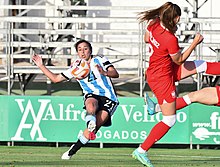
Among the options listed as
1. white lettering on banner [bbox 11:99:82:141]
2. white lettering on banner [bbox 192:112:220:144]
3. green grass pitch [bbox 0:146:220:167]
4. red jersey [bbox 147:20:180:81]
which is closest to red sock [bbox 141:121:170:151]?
red jersey [bbox 147:20:180:81]

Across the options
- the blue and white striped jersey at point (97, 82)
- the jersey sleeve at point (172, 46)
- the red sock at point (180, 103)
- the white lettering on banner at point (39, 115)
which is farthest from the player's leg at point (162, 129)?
the white lettering on banner at point (39, 115)

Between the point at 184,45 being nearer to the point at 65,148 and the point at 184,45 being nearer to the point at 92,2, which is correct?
the point at 65,148

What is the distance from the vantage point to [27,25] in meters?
26.0

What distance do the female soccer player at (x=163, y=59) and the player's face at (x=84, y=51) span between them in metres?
1.57

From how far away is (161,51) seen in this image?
441 inches

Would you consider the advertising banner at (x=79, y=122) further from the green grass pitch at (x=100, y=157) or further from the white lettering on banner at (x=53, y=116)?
the green grass pitch at (x=100, y=157)

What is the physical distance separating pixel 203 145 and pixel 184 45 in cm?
286

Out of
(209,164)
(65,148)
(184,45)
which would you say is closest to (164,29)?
(209,164)

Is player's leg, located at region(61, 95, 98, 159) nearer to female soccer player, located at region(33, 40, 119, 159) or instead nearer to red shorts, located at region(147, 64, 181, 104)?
female soccer player, located at region(33, 40, 119, 159)

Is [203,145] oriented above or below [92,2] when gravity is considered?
below

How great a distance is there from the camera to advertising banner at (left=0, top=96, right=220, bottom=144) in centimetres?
1755

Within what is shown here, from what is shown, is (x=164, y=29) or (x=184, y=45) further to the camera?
(x=184, y=45)

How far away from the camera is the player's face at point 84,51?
1275 centimetres

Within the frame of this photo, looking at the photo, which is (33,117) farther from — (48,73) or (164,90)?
(164,90)
